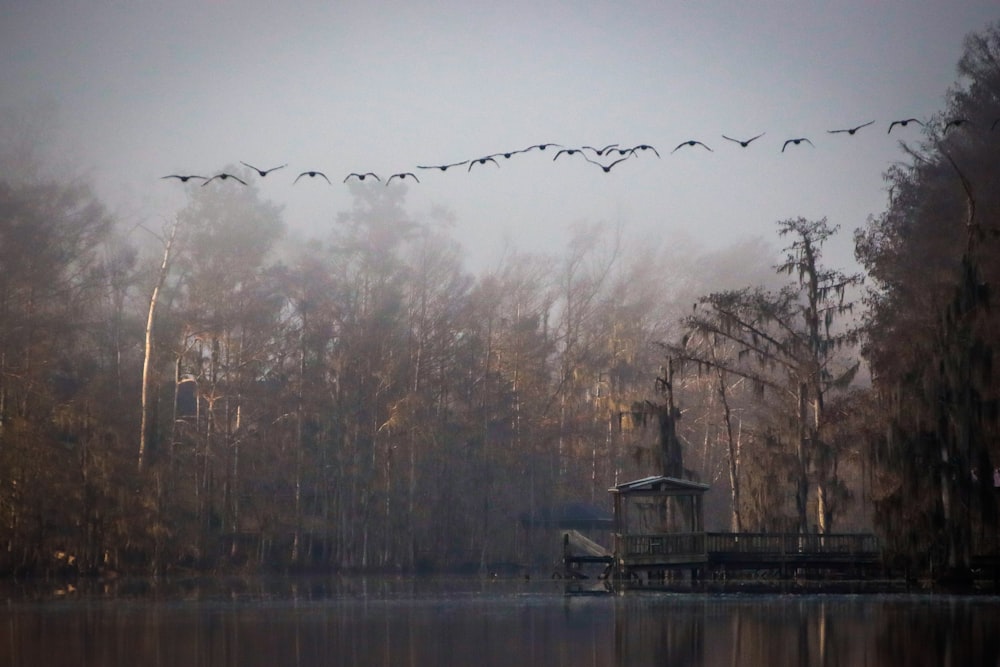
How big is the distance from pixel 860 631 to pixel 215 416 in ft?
110

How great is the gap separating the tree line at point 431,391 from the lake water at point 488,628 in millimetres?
4620

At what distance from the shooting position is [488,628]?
2409 cm

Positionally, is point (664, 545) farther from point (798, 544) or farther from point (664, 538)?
point (798, 544)

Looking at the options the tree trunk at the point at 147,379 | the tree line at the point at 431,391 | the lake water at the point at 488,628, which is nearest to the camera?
the lake water at the point at 488,628

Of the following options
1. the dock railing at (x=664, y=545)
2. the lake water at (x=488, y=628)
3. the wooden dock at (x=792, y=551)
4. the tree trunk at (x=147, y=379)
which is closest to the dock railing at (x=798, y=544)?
the wooden dock at (x=792, y=551)

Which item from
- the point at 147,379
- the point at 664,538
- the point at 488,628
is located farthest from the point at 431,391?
the point at 488,628

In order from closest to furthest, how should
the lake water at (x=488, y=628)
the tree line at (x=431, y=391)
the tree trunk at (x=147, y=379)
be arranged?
the lake water at (x=488, y=628) < the tree line at (x=431, y=391) < the tree trunk at (x=147, y=379)

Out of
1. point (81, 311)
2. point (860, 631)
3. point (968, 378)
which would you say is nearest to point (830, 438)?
point (968, 378)

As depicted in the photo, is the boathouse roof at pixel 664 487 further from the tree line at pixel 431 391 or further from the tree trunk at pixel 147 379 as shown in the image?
the tree trunk at pixel 147 379

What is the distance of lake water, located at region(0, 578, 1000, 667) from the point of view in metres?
18.8

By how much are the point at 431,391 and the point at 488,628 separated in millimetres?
32118

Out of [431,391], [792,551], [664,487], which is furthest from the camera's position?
[431,391]

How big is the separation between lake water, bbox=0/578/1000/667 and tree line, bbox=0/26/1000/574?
4.62 metres

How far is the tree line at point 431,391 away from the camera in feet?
103
